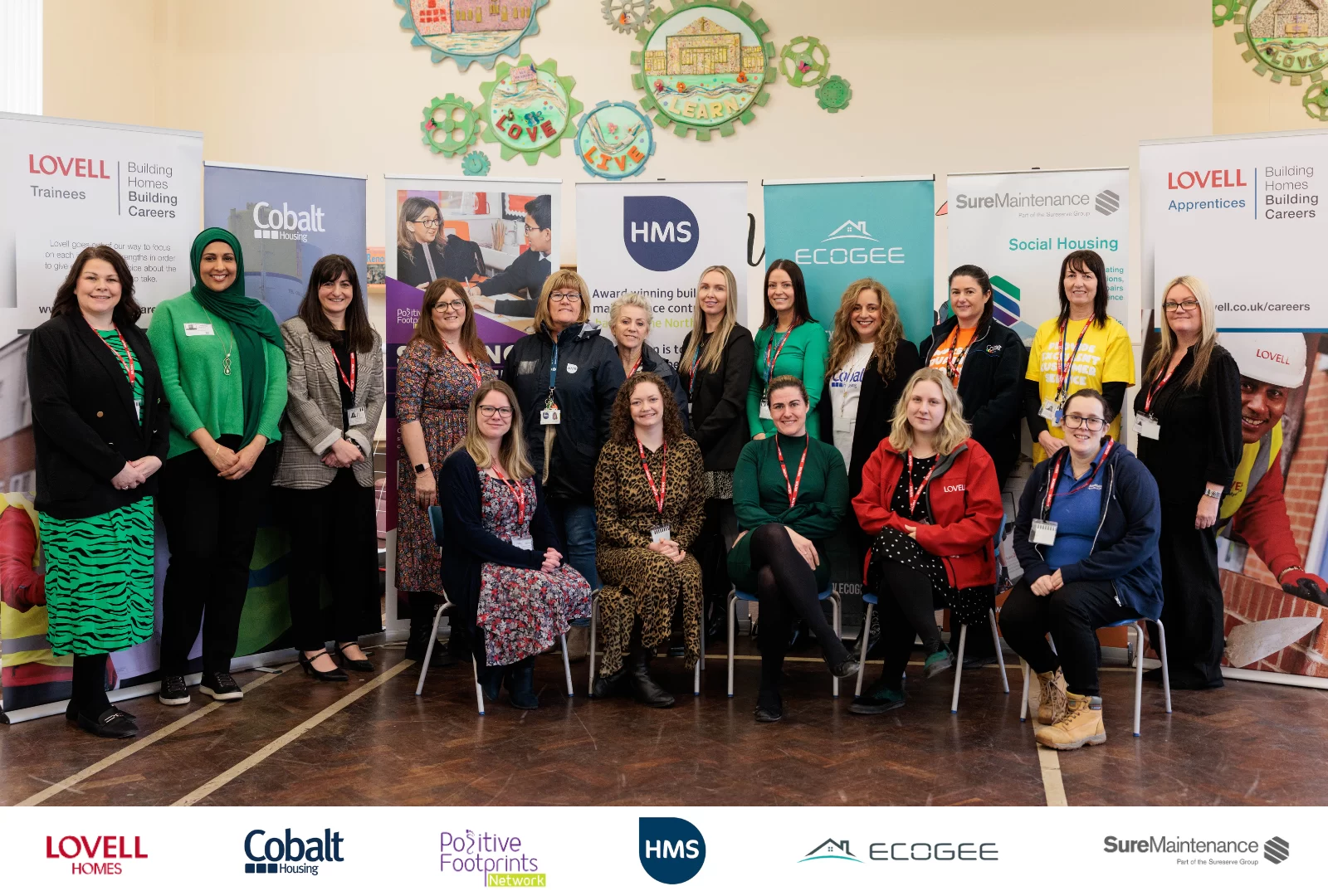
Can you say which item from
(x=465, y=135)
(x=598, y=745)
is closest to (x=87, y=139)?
(x=598, y=745)

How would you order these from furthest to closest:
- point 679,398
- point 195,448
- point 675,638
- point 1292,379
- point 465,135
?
point 465,135 < point 675,638 < point 679,398 < point 1292,379 < point 195,448

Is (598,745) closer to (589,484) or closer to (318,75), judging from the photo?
(589,484)

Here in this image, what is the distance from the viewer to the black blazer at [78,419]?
359 centimetres

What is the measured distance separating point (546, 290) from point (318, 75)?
4275 mm

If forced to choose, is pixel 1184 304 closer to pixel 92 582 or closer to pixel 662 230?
pixel 662 230

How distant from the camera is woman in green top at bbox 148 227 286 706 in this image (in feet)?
13.0

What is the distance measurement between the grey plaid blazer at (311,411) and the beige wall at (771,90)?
3.47 metres

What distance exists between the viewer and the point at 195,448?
398cm

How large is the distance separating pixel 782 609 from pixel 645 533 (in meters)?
0.61

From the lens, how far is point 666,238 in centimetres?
500

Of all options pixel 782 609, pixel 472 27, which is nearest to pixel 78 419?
pixel 782 609

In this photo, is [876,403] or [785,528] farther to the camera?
[876,403]
